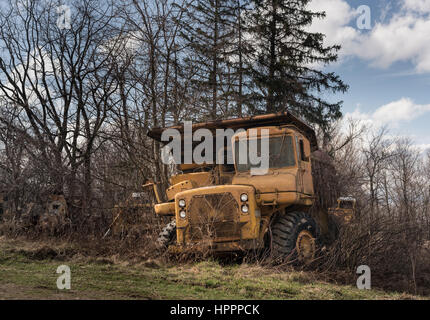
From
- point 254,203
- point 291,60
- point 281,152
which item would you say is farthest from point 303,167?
point 291,60

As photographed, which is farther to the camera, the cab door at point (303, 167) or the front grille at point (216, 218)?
the cab door at point (303, 167)

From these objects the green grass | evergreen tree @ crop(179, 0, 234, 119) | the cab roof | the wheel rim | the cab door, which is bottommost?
the green grass

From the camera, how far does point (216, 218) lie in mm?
8383

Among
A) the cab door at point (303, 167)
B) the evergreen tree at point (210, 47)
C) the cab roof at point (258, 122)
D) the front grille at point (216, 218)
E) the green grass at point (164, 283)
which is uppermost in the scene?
the evergreen tree at point (210, 47)

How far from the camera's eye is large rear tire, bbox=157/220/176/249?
30.7 ft

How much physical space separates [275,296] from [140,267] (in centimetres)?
291

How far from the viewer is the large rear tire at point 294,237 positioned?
822 centimetres

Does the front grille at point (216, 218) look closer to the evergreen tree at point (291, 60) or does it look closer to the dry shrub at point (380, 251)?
the dry shrub at point (380, 251)

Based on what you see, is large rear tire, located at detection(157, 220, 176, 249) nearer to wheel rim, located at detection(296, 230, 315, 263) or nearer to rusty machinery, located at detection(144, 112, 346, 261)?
rusty machinery, located at detection(144, 112, 346, 261)

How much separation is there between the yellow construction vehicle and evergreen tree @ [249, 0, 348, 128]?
34.6 feet

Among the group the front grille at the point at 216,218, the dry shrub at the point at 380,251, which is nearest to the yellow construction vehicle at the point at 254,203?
the front grille at the point at 216,218

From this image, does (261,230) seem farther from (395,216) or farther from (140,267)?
(395,216)

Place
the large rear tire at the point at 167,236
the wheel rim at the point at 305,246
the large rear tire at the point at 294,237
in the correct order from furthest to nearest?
1. the large rear tire at the point at 167,236
2. the wheel rim at the point at 305,246
3. the large rear tire at the point at 294,237

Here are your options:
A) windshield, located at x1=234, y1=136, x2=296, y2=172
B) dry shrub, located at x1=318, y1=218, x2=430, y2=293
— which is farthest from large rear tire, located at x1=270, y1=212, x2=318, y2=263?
windshield, located at x1=234, y1=136, x2=296, y2=172
